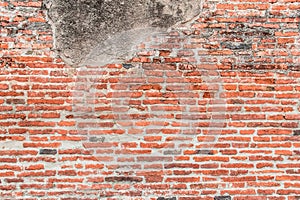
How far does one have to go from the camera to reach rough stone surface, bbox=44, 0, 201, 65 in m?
3.12

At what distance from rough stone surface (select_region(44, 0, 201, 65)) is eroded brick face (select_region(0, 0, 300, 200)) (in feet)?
0.32

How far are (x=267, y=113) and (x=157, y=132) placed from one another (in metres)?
1.00

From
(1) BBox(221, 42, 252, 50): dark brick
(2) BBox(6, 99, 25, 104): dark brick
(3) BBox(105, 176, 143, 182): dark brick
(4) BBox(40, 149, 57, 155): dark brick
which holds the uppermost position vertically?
(1) BBox(221, 42, 252, 50): dark brick

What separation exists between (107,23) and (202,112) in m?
1.16

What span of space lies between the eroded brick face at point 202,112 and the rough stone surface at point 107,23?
0.10 m

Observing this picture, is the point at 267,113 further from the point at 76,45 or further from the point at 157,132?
the point at 76,45

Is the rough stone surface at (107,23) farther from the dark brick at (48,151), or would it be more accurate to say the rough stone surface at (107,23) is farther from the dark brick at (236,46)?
the dark brick at (48,151)

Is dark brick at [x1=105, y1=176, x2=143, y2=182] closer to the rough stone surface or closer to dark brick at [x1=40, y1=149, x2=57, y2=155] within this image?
dark brick at [x1=40, y1=149, x2=57, y2=155]

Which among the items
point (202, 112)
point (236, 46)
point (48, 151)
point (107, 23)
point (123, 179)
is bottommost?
point (123, 179)

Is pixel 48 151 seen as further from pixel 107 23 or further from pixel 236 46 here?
pixel 236 46

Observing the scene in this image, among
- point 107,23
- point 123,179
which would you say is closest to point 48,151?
point 123,179

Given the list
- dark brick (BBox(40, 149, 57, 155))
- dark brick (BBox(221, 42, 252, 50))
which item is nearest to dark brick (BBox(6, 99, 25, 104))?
dark brick (BBox(40, 149, 57, 155))

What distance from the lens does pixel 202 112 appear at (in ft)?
10.5

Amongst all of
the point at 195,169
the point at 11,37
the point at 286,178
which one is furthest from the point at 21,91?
the point at 286,178
